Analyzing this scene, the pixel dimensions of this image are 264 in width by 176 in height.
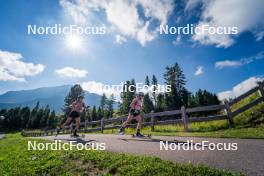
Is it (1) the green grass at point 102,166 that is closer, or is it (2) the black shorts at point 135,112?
(1) the green grass at point 102,166

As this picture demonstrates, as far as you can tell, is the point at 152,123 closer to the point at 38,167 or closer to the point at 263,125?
the point at 263,125

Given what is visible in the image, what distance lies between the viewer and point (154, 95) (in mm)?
94562

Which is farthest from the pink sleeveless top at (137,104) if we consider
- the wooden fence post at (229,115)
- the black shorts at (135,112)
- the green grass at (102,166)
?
the green grass at (102,166)

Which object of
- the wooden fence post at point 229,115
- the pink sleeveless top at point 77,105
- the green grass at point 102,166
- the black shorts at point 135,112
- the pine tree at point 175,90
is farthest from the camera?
the pine tree at point 175,90

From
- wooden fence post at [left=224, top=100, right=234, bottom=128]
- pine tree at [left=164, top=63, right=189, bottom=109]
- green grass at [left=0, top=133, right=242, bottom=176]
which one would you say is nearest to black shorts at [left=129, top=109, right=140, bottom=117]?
green grass at [left=0, top=133, right=242, bottom=176]

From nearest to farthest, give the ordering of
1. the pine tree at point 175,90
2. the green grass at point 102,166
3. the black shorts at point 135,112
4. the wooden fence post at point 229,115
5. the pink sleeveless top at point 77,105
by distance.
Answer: the green grass at point 102,166 → the black shorts at point 135,112 → the wooden fence post at point 229,115 → the pink sleeveless top at point 77,105 → the pine tree at point 175,90

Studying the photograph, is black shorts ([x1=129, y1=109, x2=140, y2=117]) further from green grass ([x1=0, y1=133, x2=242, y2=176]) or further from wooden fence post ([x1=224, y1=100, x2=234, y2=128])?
wooden fence post ([x1=224, y1=100, x2=234, y2=128])

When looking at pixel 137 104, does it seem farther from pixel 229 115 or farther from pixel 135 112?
pixel 229 115

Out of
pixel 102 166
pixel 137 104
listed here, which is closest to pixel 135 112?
pixel 137 104

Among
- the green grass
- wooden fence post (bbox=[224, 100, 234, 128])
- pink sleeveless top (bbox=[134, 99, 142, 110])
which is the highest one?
pink sleeveless top (bbox=[134, 99, 142, 110])

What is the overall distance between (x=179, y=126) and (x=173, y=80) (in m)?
65.2

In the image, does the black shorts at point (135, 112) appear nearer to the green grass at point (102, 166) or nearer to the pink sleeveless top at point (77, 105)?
the pink sleeveless top at point (77, 105)

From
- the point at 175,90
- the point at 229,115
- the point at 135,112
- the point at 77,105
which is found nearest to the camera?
the point at 135,112

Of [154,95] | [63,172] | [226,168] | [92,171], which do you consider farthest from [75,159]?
[154,95]
